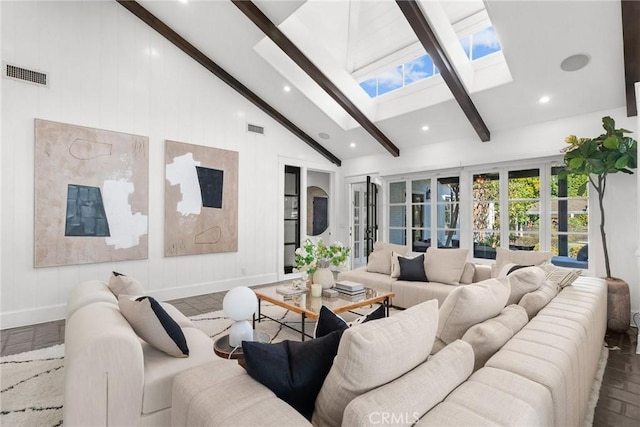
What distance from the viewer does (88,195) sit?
3.93 metres

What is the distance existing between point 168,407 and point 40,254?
3.20m

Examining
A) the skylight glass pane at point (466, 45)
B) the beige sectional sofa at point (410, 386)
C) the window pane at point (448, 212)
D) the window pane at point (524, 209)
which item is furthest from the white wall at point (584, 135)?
the beige sectional sofa at point (410, 386)

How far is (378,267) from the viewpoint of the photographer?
4562mm

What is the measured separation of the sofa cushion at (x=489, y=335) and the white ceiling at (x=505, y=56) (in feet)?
9.34

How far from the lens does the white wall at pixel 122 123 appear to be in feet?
11.5

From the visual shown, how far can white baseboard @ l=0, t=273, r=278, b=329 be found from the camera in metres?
3.50

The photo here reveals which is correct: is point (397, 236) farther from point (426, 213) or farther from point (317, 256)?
point (317, 256)

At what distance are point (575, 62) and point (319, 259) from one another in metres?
3.39

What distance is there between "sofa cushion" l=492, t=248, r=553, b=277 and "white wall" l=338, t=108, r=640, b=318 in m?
0.74

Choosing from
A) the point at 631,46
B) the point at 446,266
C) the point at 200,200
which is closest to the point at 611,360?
the point at 446,266

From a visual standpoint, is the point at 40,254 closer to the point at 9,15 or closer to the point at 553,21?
the point at 9,15

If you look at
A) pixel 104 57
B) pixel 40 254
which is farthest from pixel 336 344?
pixel 104 57

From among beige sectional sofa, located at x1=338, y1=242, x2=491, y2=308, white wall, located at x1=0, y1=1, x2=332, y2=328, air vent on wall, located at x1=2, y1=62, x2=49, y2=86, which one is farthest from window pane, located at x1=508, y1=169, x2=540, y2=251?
air vent on wall, located at x1=2, y1=62, x2=49, y2=86

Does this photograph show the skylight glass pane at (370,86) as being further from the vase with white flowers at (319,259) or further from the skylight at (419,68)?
the vase with white flowers at (319,259)
